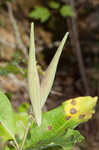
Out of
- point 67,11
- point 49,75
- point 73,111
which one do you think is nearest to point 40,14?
point 67,11

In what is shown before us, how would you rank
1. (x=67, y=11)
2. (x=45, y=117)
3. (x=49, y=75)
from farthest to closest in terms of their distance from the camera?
(x=67, y=11) → (x=45, y=117) → (x=49, y=75)

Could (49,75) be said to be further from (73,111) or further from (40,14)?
(40,14)

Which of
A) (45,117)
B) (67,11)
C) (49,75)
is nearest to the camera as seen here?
(49,75)

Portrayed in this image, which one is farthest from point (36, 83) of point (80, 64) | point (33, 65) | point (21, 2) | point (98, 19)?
point (98, 19)

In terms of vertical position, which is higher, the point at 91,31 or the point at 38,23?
the point at 38,23

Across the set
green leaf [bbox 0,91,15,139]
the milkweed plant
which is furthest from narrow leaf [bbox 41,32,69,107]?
green leaf [bbox 0,91,15,139]

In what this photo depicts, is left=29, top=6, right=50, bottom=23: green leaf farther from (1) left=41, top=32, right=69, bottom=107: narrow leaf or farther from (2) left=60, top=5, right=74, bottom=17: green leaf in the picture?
(1) left=41, top=32, right=69, bottom=107: narrow leaf

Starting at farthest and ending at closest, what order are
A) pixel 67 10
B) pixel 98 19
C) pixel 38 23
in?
1. pixel 98 19
2. pixel 38 23
3. pixel 67 10

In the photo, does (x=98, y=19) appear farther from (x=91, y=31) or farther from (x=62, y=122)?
(x=62, y=122)
